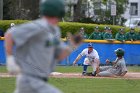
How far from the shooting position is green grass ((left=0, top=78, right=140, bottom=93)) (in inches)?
512

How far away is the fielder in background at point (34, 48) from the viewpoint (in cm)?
581

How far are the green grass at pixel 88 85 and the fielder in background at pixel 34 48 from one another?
21.8 feet

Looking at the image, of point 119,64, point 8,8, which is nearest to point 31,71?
point 119,64

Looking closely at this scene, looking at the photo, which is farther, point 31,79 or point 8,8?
point 8,8

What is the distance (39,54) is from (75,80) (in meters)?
10.0

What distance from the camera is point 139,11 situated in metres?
61.9

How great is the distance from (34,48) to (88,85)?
8.54m

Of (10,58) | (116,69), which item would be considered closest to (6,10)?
(116,69)

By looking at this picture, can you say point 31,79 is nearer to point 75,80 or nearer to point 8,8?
point 75,80

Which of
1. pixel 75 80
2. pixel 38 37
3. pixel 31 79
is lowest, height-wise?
pixel 75 80

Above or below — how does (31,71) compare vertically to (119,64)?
above

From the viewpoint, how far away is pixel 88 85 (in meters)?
14.3

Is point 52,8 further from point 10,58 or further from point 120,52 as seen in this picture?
point 120,52

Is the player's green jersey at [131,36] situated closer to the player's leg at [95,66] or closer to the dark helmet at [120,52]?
the player's leg at [95,66]
